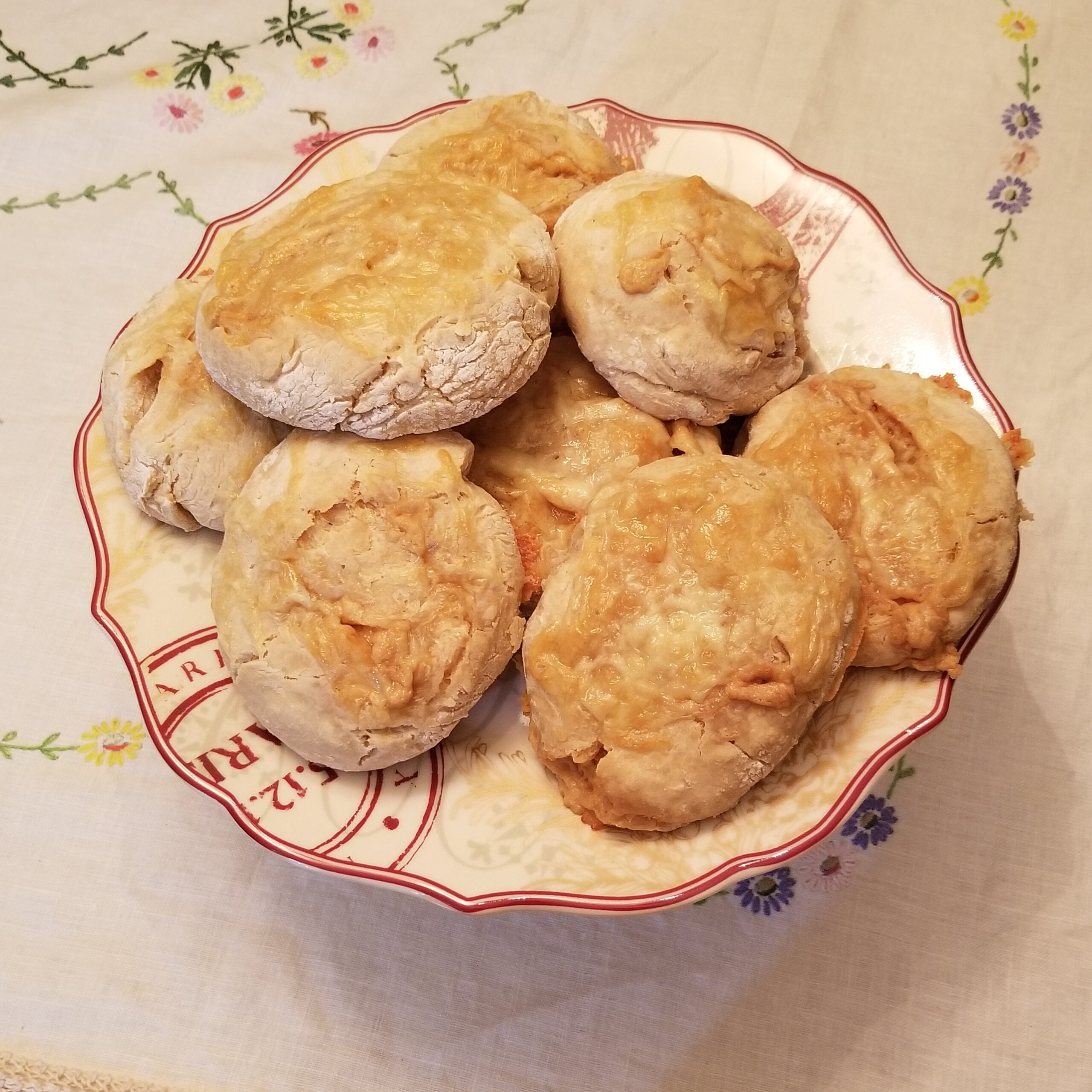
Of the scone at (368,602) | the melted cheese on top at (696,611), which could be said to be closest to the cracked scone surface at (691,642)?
the melted cheese on top at (696,611)

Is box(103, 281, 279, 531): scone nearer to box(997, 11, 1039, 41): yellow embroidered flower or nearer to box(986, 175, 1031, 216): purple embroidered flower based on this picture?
box(986, 175, 1031, 216): purple embroidered flower

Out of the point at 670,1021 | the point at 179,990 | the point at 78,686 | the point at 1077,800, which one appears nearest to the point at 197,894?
the point at 179,990

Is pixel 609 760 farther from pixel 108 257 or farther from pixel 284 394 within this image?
pixel 108 257

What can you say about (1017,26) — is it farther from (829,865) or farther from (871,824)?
(829,865)

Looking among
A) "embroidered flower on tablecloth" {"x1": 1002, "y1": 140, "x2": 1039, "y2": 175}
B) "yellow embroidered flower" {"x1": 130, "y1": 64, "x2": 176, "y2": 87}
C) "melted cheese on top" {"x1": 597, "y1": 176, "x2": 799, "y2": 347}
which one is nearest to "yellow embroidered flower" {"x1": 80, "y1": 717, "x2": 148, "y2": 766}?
"melted cheese on top" {"x1": 597, "y1": 176, "x2": 799, "y2": 347}

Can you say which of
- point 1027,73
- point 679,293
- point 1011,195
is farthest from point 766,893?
point 1027,73

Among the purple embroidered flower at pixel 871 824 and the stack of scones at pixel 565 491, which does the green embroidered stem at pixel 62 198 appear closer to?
the stack of scones at pixel 565 491

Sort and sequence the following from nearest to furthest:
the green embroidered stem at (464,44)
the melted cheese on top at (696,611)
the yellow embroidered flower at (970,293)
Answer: the melted cheese on top at (696,611) → the yellow embroidered flower at (970,293) → the green embroidered stem at (464,44)
